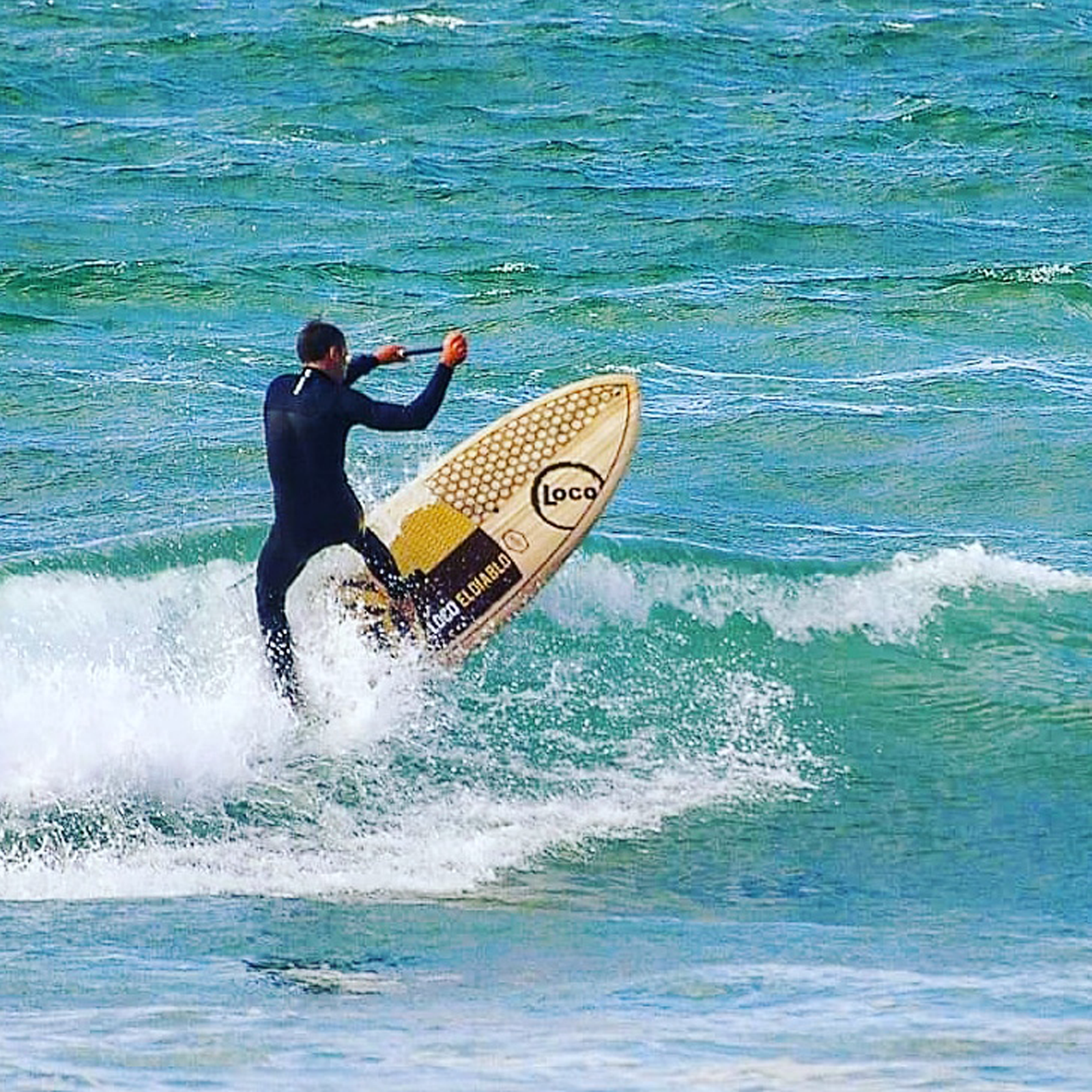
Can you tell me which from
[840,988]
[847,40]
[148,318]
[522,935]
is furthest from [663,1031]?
[847,40]

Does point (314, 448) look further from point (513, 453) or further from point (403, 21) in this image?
point (403, 21)

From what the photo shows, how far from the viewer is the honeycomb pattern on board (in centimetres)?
1025

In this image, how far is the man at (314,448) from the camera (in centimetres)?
891

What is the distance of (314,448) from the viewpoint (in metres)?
9.15

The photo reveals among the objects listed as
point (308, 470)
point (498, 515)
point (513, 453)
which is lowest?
point (498, 515)

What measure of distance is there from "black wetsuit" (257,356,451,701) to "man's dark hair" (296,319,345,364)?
0.08 meters

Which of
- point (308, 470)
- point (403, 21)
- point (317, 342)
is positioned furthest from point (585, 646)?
point (403, 21)

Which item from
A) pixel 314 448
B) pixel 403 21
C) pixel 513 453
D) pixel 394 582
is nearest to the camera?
pixel 314 448

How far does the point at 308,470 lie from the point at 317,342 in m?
0.54

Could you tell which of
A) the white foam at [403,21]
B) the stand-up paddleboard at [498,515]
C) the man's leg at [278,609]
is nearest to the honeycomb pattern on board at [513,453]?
the stand-up paddleboard at [498,515]

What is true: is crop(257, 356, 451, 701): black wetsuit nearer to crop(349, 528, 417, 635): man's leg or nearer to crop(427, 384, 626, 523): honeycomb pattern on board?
crop(349, 528, 417, 635): man's leg

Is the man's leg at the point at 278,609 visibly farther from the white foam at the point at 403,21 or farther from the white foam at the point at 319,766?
the white foam at the point at 403,21

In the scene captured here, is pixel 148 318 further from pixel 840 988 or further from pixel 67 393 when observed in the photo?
pixel 840 988

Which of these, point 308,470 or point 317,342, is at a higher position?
point 317,342
